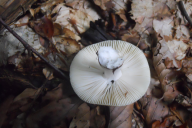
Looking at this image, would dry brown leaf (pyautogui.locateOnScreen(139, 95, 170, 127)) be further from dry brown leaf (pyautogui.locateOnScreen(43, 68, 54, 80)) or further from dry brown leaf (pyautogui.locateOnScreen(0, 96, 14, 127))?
dry brown leaf (pyautogui.locateOnScreen(0, 96, 14, 127))

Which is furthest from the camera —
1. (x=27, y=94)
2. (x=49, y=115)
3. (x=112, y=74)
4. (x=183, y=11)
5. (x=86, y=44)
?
(x=183, y=11)

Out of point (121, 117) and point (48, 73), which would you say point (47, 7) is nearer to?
point (48, 73)

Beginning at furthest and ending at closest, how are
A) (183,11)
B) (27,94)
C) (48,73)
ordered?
(183,11) < (48,73) < (27,94)

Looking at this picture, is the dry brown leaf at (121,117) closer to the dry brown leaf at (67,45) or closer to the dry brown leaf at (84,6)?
the dry brown leaf at (67,45)

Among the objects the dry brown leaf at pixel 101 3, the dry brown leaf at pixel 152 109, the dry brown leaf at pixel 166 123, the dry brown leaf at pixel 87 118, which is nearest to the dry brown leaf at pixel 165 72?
the dry brown leaf at pixel 152 109

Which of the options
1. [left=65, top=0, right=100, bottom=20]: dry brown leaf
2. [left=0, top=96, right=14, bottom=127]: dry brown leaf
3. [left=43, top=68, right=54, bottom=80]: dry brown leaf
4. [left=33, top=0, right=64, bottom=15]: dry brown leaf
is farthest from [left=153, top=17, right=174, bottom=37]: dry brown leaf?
[left=0, top=96, right=14, bottom=127]: dry brown leaf

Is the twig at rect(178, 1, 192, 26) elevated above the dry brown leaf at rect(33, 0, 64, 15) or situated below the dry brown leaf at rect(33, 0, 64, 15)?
below

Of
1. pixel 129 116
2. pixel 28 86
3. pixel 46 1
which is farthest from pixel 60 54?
pixel 129 116

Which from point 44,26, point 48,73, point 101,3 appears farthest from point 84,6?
point 48,73
